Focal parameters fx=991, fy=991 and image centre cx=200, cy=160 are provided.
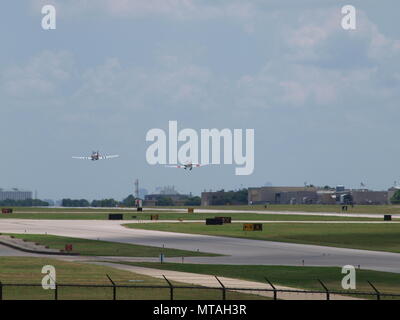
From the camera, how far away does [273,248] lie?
313 feet

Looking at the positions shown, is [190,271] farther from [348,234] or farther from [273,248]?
[348,234]

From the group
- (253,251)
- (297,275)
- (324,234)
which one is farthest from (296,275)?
(324,234)

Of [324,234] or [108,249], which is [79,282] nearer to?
[108,249]

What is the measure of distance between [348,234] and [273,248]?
26455 millimetres

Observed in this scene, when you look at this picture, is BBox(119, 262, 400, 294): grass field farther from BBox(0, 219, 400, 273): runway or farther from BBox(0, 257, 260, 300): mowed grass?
BBox(0, 257, 260, 300): mowed grass

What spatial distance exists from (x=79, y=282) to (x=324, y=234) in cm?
6507

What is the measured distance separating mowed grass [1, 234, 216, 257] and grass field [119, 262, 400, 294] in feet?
37.3

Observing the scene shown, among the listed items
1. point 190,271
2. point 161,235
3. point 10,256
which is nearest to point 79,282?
point 190,271

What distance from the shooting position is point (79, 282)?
59219 mm

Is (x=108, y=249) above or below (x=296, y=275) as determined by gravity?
above

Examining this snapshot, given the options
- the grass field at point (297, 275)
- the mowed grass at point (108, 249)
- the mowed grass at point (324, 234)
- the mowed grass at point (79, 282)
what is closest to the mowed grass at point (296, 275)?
the grass field at point (297, 275)

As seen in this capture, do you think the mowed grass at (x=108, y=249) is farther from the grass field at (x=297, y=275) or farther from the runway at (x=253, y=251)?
the grass field at (x=297, y=275)

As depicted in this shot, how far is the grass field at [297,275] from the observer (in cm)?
6062

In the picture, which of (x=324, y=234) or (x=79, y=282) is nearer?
(x=79, y=282)
